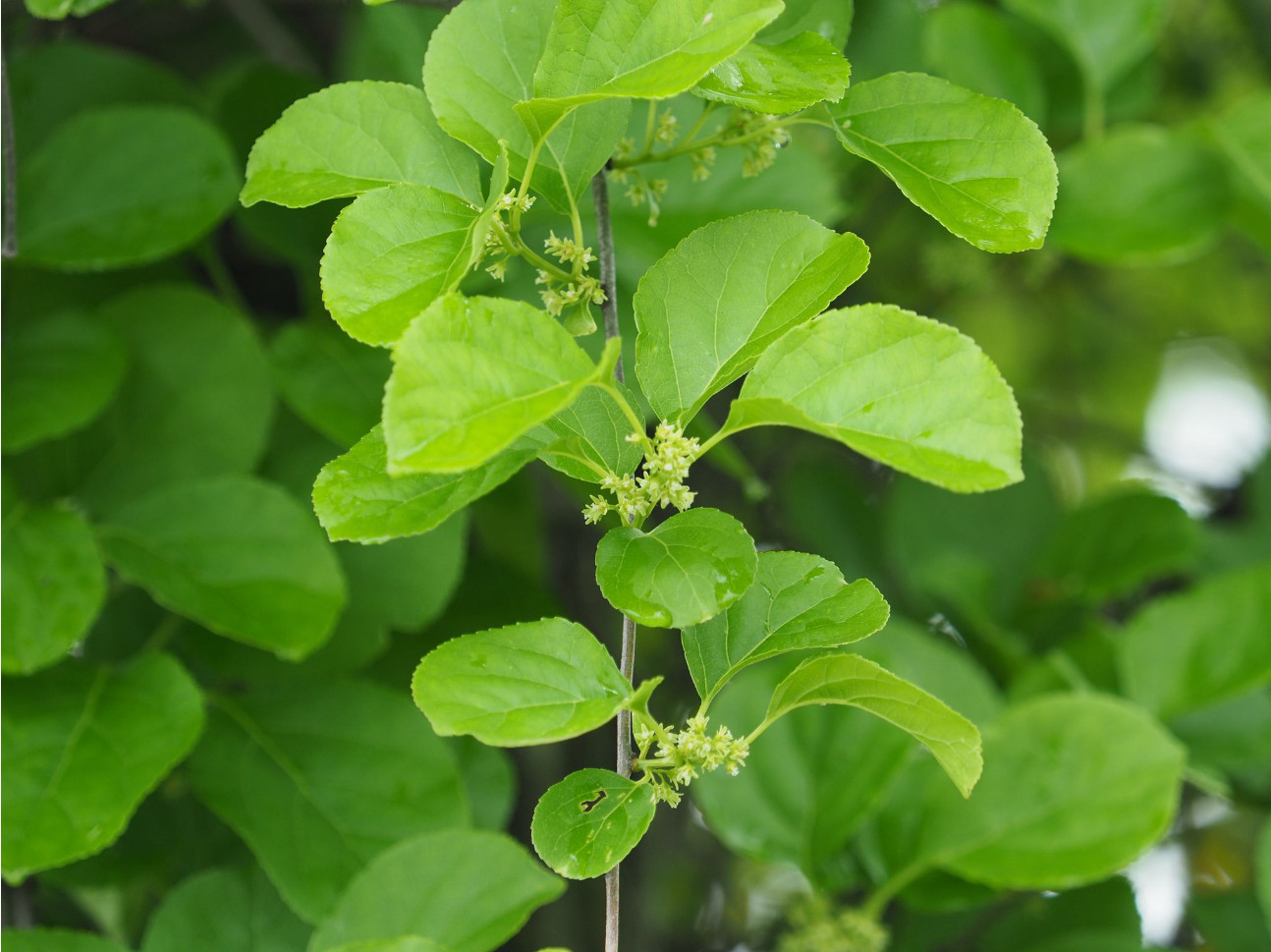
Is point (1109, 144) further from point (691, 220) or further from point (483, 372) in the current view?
point (483, 372)

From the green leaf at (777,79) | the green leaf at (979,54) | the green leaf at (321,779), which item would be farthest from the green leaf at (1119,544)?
the green leaf at (777,79)

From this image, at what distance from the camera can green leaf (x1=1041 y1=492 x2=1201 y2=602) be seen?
3.08 ft

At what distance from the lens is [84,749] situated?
573 mm

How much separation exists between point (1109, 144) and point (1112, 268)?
2.40 feet

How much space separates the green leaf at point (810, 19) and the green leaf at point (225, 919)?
0.49m

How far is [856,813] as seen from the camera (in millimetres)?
741

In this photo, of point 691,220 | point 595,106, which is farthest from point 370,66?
point 595,106

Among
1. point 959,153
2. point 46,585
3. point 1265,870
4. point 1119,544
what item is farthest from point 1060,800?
point 46,585

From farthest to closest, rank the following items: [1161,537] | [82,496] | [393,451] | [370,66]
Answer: [1161,537], [370,66], [82,496], [393,451]

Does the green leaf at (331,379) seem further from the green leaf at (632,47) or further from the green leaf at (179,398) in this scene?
the green leaf at (632,47)

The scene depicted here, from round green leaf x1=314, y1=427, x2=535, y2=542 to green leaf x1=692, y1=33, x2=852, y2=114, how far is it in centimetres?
13

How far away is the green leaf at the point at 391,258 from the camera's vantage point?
A: 12.8 inches

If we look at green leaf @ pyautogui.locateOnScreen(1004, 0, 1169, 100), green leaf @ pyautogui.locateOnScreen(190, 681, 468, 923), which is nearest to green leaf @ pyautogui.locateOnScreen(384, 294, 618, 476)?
green leaf @ pyautogui.locateOnScreen(190, 681, 468, 923)

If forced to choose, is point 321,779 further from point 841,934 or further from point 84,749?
point 841,934
